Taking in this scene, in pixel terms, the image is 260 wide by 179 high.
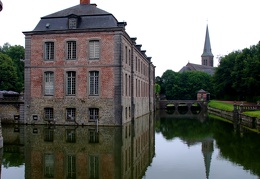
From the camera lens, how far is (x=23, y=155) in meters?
12.8

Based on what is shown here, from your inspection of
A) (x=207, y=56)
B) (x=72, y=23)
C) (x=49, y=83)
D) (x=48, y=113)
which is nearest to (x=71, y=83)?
(x=49, y=83)

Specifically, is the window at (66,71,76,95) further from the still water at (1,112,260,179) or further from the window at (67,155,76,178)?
the window at (67,155,76,178)

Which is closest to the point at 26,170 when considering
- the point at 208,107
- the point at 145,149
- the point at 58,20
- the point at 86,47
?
the point at 145,149

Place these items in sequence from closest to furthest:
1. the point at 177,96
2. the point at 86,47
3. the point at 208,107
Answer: the point at 86,47 → the point at 208,107 → the point at 177,96

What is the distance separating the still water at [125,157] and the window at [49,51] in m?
8.01

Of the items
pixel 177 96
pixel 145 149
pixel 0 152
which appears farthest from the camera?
pixel 177 96

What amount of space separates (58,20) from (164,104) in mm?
36585

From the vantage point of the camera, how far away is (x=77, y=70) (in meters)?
24.0

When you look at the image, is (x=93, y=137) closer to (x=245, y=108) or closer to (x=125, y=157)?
(x=125, y=157)

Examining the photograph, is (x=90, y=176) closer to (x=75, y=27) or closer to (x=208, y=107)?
(x=75, y=27)

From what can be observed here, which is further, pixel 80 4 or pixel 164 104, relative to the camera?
pixel 164 104

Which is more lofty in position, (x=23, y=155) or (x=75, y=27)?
(x=75, y=27)

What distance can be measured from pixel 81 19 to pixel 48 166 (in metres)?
16.0

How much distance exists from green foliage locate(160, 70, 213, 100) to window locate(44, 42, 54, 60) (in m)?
46.6
